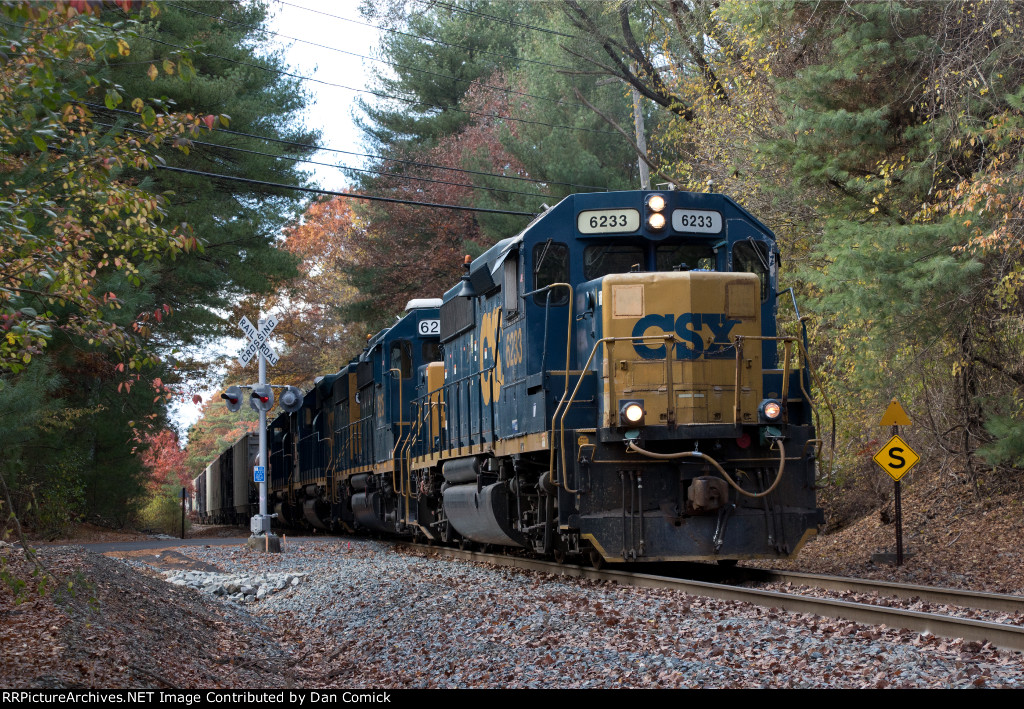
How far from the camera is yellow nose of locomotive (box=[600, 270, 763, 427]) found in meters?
9.50

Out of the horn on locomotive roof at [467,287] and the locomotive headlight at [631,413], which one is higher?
the horn on locomotive roof at [467,287]

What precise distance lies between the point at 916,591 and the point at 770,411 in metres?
2.07

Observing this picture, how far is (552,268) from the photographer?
1035 centimetres

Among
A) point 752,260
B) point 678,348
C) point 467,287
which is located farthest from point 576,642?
point 467,287

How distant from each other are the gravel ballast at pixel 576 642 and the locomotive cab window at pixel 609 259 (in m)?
3.11

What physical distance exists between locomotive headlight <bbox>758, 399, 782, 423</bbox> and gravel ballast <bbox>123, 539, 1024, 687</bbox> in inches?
76.1

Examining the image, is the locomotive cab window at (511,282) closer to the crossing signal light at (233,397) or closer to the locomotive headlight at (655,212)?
the locomotive headlight at (655,212)

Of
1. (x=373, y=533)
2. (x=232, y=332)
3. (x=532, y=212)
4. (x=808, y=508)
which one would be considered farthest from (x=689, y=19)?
(x=232, y=332)

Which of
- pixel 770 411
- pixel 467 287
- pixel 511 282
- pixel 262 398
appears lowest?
pixel 770 411

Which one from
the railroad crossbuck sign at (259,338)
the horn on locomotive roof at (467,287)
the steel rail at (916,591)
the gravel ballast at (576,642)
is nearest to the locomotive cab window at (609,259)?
the horn on locomotive roof at (467,287)

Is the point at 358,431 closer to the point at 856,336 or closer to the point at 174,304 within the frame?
the point at 174,304

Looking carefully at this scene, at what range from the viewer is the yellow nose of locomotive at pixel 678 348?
9500mm

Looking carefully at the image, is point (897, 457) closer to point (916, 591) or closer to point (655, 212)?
point (916, 591)
